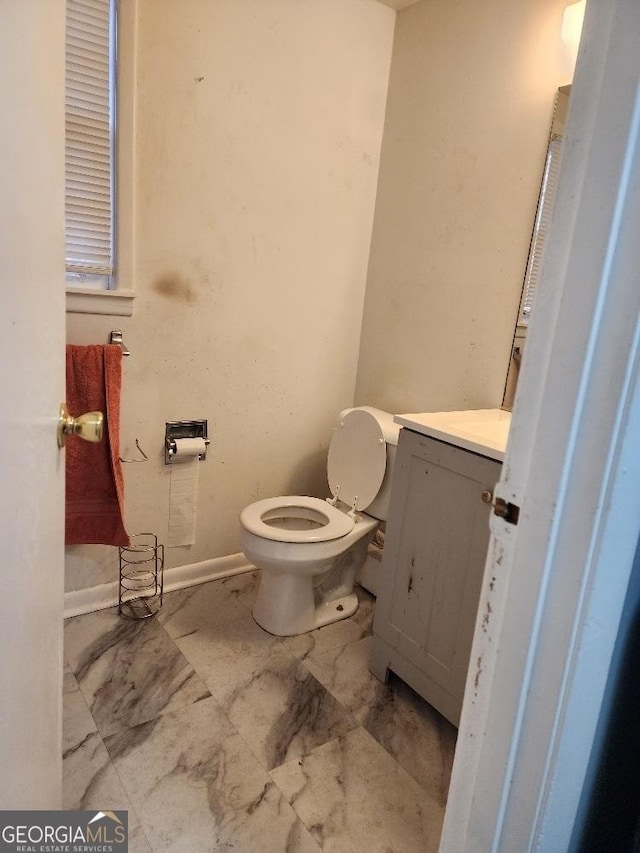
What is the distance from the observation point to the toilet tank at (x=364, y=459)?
1962 mm

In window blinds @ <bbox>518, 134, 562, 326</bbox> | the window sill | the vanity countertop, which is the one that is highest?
window blinds @ <bbox>518, 134, 562, 326</bbox>

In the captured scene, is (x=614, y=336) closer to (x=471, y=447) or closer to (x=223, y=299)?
(x=471, y=447)

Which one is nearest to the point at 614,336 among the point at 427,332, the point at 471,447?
the point at 471,447

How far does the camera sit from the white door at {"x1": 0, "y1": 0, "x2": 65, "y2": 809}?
1.82 ft

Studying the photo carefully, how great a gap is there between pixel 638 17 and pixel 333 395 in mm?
1949

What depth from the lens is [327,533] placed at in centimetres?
186

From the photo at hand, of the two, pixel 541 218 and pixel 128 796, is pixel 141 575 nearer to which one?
pixel 128 796

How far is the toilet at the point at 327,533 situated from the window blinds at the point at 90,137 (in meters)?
1.03

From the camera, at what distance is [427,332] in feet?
7.02

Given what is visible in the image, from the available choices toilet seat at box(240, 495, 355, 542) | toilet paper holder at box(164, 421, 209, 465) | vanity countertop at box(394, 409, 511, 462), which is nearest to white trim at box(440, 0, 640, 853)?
vanity countertop at box(394, 409, 511, 462)

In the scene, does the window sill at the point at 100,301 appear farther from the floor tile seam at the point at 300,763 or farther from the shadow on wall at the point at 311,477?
the floor tile seam at the point at 300,763

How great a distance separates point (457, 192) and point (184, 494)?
5.05 feet

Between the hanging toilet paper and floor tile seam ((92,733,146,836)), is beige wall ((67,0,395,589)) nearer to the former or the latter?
the hanging toilet paper

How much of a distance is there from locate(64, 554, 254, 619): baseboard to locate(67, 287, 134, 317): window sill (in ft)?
3.24
